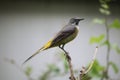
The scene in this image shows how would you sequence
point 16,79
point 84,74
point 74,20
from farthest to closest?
point 16,79 → point 74,20 → point 84,74

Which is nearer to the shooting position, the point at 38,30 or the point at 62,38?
the point at 62,38

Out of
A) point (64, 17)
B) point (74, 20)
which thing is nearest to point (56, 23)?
point (64, 17)

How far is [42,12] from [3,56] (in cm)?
50

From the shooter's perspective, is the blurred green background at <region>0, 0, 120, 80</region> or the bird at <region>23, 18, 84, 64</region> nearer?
the bird at <region>23, 18, 84, 64</region>

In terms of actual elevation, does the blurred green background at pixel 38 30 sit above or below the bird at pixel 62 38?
below

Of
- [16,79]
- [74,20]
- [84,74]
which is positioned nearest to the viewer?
[84,74]

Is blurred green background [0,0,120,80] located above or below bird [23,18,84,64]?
below

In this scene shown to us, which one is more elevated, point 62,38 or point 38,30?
point 62,38

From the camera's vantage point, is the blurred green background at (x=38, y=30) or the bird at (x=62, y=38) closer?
the bird at (x=62, y=38)

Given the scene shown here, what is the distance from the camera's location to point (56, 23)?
11.0 ft

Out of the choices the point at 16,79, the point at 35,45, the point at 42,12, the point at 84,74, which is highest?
the point at 84,74

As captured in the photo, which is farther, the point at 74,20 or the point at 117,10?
the point at 117,10

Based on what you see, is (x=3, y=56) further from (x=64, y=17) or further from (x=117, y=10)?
(x=117, y=10)

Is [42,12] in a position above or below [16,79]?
above
